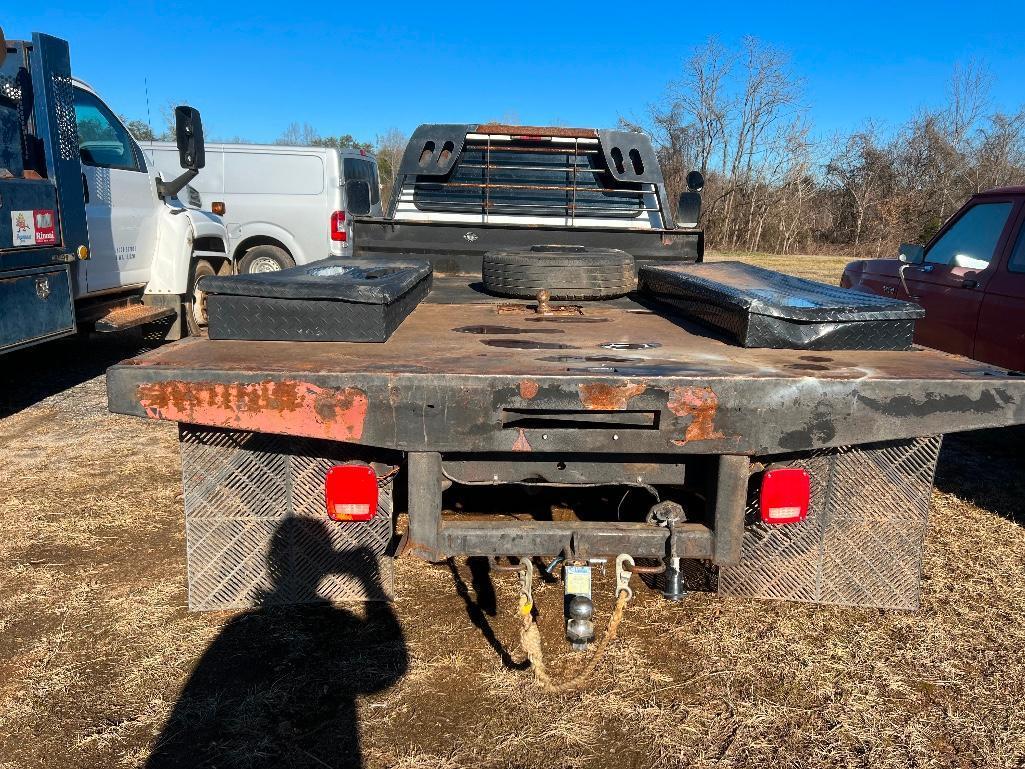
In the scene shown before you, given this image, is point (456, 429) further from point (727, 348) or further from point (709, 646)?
point (709, 646)

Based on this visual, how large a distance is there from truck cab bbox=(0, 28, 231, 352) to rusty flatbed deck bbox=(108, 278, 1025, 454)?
11.8ft

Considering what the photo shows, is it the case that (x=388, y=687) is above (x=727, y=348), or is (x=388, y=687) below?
below

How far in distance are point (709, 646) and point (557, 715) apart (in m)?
0.70

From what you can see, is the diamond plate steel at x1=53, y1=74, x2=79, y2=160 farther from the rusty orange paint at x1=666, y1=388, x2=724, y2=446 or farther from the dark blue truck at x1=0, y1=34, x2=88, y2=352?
the rusty orange paint at x1=666, y1=388, x2=724, y2=446

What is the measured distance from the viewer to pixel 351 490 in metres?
2.35

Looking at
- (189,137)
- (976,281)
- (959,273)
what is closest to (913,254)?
(959,273)

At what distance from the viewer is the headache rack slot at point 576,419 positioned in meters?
2.01

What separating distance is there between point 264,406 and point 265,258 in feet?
31.7

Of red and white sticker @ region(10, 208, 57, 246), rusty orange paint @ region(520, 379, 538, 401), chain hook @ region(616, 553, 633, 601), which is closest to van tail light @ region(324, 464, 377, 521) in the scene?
rusty orange paint @ region(520, 379, 538, 401)

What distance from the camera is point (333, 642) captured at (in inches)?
106

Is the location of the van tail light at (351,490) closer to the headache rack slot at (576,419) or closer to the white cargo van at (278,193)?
the headache rack slot at (576,419)

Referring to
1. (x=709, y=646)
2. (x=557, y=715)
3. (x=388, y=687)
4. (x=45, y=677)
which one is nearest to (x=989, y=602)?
(x=709, y=646)

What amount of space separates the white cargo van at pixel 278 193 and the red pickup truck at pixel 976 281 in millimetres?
7502

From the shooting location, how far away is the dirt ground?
2191 mm
